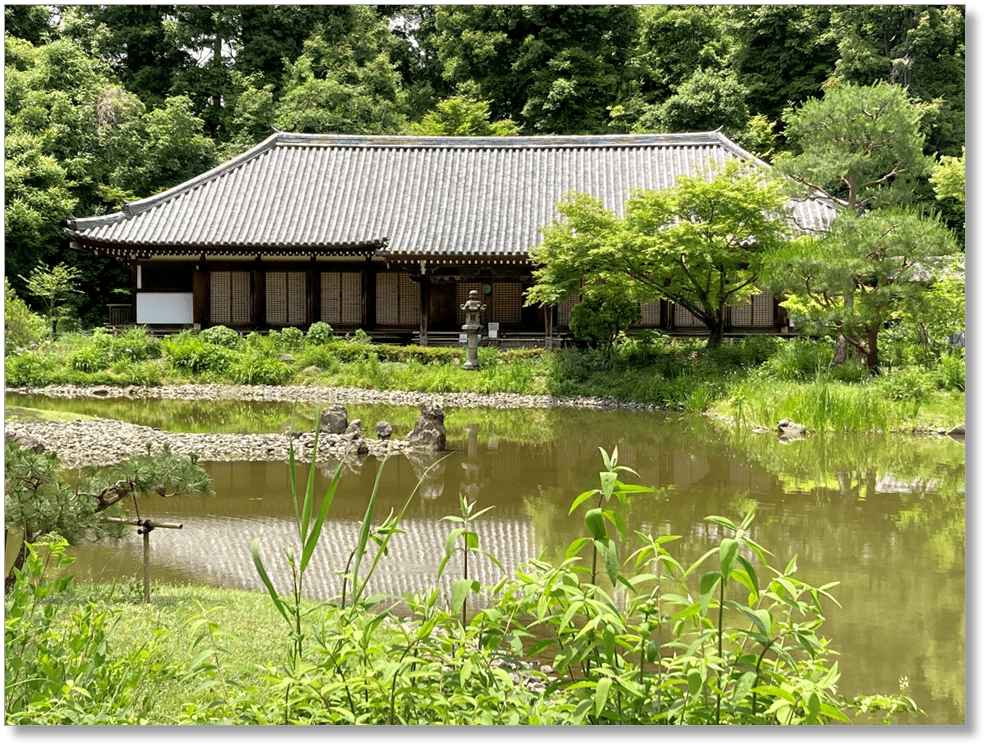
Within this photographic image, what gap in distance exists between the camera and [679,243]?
15094 mm

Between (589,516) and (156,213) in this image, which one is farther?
(156,213)

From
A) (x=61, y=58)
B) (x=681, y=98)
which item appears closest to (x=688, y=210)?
(x=681, y=98)

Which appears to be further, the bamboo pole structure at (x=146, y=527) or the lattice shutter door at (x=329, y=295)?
the lattice shutter door at (x=329, y=295)

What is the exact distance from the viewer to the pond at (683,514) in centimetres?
490

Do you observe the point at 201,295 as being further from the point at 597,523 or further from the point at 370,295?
the point at 597,523

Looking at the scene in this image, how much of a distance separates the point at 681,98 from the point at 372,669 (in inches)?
1074

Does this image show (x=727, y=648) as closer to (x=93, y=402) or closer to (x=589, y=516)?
(x=589, y=516)

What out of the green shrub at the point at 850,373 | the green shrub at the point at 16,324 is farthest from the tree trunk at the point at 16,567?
the green shrub at the point at 850,373

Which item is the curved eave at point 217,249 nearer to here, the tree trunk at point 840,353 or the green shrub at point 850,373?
the tree trunk at point 840,353

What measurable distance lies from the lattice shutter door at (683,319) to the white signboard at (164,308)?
484 inches

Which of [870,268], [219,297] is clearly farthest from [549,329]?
[219,297]

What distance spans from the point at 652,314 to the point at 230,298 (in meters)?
10.8

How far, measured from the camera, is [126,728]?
9.29 ft

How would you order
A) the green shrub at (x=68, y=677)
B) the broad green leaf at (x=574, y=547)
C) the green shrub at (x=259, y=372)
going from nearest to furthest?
the broad green leaf at (x=574, y=547) < the green shrub at (x=68, y=677) < the green shrub at (x=259, y=372)
